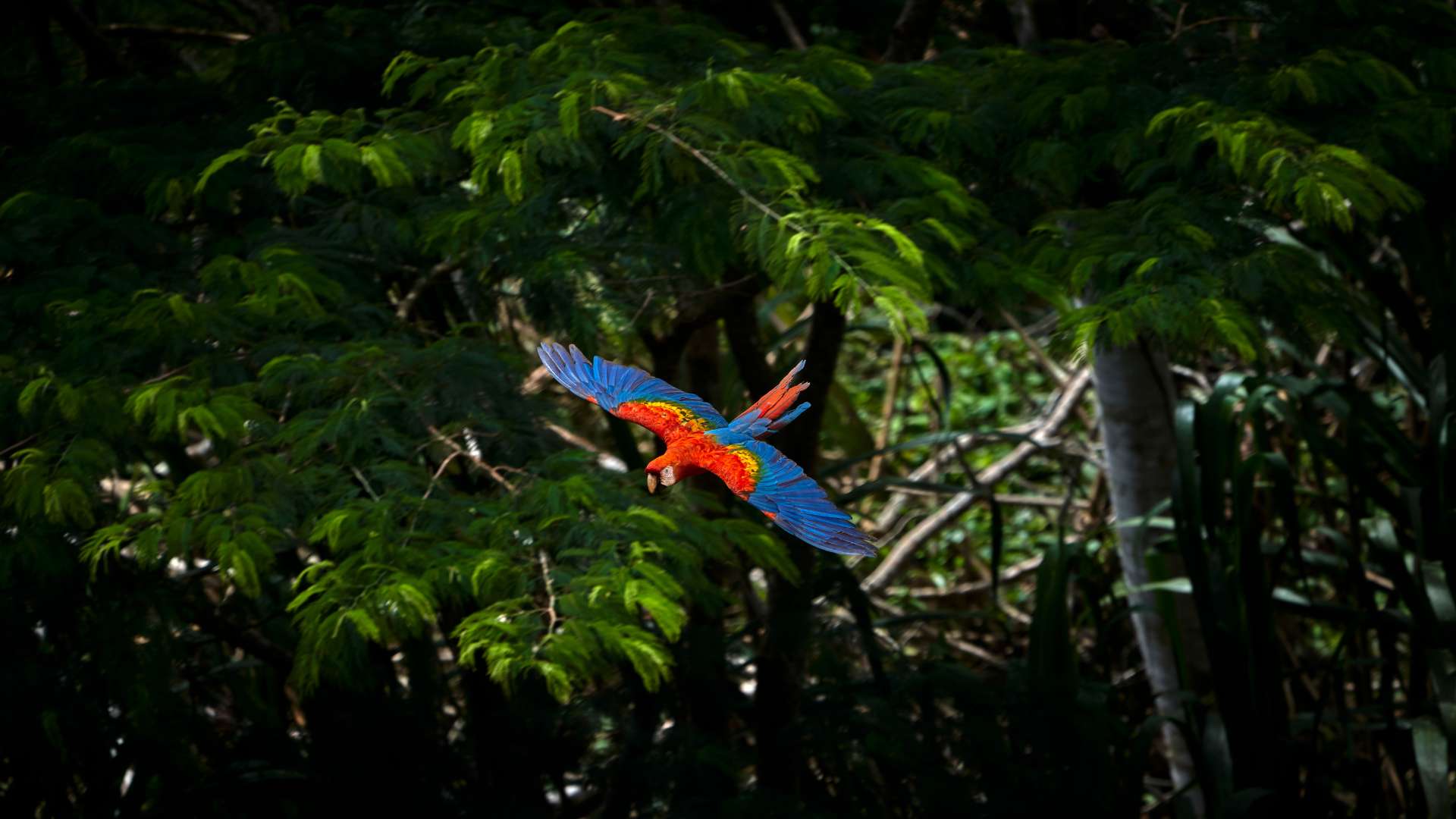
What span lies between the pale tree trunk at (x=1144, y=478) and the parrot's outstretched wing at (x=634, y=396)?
2.38 metres

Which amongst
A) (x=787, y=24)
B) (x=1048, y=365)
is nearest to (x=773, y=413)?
(x=787, y=24)

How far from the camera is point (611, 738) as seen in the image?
2854 mm

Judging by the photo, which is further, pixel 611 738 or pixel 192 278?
pixel 611 738

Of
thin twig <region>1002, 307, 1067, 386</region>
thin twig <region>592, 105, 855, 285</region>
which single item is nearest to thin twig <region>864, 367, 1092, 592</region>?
thin twig <region>1002, 307, 1067, 386</region>

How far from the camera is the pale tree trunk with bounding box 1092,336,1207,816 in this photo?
11.2 ft

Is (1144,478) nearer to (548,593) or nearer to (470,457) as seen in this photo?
(470,457)

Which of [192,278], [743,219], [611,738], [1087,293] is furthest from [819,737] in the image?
[192,278]

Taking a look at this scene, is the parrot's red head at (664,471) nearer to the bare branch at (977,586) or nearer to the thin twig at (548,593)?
the thin twig at (548,593)

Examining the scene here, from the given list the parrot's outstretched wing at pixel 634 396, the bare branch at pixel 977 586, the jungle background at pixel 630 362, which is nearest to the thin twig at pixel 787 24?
the jungle background at pixel 630 362

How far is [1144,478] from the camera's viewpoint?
11.4 ft

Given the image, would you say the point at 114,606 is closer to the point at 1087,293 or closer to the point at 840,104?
the point at 840,104

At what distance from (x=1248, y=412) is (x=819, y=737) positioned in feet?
3.68

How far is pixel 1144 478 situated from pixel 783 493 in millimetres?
2717

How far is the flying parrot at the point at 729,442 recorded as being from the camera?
3.11ft
